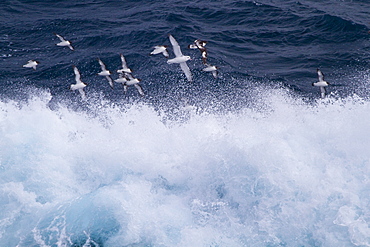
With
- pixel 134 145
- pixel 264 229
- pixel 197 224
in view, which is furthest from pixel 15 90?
pixel 264 229

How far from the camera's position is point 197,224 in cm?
1209

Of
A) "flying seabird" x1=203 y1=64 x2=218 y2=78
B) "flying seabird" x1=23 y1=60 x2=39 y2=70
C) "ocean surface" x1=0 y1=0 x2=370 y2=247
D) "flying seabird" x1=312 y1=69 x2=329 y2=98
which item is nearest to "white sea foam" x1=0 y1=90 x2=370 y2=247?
"ocean surface" x1=0 y1=0 x2=370 y2=247

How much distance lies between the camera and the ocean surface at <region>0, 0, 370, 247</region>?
11977 millimetres

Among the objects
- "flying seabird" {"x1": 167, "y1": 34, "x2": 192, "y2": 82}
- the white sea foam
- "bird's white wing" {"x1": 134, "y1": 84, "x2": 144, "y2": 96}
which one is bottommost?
the white sea foam

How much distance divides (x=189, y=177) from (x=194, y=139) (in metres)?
1.74

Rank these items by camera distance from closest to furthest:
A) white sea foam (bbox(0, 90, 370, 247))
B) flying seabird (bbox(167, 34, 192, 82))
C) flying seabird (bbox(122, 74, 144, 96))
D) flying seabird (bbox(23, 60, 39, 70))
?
1. white sea foam (bbox(0, 90, 370, 247))
2. flying seabird (bbox(167, 34, 192, 82))
3. flying seabird (bbox(122, 74, 144, 96))
4. flying seabird (bbox(23, 60, 39, 70))

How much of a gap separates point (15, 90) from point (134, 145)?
23.9 feet

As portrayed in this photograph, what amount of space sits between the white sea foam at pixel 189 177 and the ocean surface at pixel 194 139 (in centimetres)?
4

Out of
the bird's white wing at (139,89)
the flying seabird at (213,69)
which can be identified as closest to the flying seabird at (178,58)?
the flying seabird at (213,69)

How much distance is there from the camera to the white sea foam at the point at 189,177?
38.7 feet

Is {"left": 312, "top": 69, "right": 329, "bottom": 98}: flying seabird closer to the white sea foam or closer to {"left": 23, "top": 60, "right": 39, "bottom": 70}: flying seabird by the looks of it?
the white sea foam

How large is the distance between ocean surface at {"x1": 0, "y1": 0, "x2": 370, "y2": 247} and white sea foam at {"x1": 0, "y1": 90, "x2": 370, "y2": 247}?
0.04 m

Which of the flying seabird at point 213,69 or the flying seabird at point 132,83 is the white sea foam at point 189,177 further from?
the flying seabird at point 213,69

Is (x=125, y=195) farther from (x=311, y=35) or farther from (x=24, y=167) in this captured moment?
(x=311, y=35)
